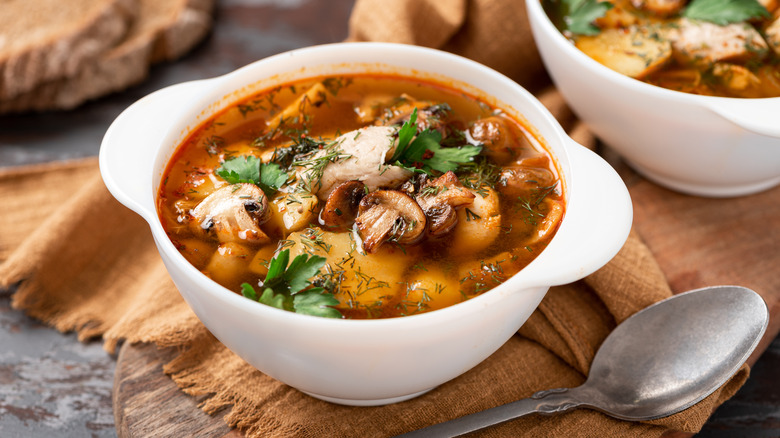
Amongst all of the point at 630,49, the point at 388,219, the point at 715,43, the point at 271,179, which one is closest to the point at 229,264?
the point at 271,179

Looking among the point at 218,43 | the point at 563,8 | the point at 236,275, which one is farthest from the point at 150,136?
the point at 218,43

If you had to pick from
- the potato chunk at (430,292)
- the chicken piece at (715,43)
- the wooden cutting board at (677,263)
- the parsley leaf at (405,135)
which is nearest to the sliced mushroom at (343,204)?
the parsley leaf at (405,135)

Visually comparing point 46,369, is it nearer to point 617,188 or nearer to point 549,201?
point 549,201

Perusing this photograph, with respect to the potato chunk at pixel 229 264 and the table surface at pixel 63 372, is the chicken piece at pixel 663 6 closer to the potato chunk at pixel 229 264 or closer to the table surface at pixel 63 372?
the table surface at pixel 63 372

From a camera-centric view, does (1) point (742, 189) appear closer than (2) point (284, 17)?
Yes

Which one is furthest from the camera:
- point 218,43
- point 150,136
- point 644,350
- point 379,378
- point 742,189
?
point 218,43

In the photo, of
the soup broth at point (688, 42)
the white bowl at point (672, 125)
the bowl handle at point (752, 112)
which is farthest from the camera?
the soup broth at point (688, 42)

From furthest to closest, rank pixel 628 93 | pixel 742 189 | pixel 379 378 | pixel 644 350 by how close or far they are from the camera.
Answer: pixel 742 189 < pixel 628 93 < pixel 644 350 < pixel 379 378

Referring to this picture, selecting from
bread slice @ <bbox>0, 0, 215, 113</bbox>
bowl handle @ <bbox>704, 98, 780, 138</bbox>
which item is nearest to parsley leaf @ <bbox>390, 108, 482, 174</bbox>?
bowl handle @ <bbox>704, 98, 780, 138</bbox>

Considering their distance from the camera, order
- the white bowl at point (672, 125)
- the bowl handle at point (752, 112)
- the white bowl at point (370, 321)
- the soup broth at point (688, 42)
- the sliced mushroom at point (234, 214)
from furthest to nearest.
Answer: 1. the soup broth at point (688, 42)
2. the white bowl at point (672, 125)
3. the bowl handle at point (752, 112)
4. the sliced mushroom at point (234, 214)
5. the white bowl at point (370, 321)
